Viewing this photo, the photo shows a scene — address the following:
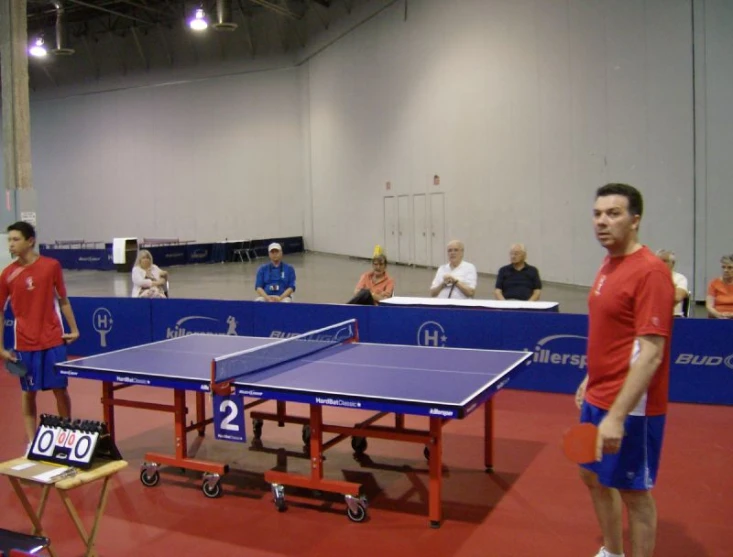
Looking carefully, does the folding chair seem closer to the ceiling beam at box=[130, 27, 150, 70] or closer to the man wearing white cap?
the man wearing white cap

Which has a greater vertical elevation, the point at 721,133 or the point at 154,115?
the point at 154,115

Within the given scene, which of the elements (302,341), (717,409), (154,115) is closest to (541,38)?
(717,409)

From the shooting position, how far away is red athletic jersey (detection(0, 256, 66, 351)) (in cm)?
553

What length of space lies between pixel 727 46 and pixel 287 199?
18733 mm

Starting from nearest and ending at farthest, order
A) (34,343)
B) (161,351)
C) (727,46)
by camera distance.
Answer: (34,343), (161,351), (727,46)

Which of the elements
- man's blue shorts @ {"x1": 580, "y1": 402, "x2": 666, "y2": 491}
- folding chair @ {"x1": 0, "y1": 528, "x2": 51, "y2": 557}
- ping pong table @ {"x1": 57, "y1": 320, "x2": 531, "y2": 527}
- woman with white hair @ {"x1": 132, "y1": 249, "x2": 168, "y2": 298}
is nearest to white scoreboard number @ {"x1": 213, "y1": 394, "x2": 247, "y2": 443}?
ping pong table @ {"x1": 57, "y1": 320, "x2": 531, "y2": 527}

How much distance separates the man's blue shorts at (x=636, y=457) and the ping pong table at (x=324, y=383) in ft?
3.30

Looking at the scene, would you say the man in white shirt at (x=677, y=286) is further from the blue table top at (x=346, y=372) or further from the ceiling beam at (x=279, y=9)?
the ceiling beam at (x=279, y=9)

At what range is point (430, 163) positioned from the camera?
19.2m

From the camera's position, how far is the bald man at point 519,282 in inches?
351

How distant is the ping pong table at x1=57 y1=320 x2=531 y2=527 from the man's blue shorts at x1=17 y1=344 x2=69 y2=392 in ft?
0.95

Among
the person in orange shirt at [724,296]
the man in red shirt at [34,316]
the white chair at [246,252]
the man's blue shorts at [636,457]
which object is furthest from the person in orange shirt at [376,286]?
the white chair at [246,252]

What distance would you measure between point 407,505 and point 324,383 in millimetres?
1020

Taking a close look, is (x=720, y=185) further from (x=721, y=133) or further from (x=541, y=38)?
(x=541, y=38)
